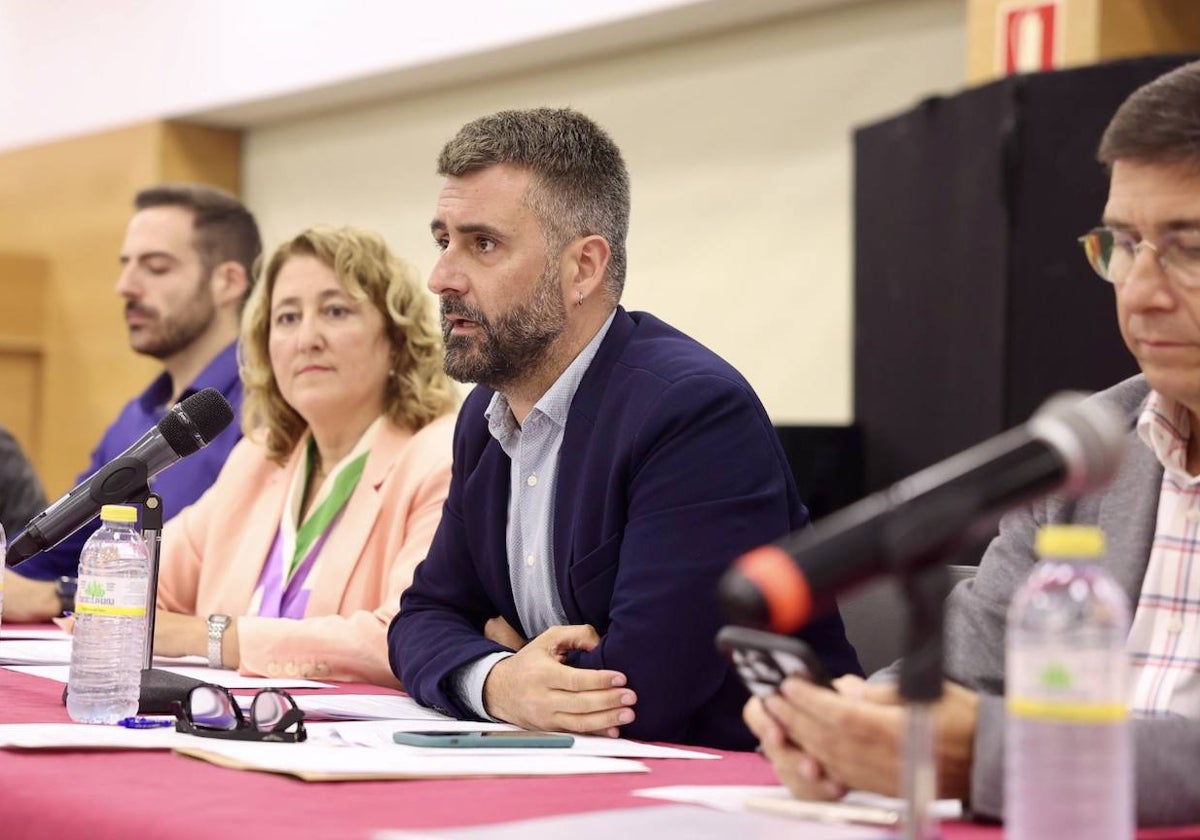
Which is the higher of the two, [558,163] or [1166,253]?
[558,163]

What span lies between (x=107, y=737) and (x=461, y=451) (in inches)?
33.6

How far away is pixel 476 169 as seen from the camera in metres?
2.30

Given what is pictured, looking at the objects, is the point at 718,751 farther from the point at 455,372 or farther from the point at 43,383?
the point at 43,383

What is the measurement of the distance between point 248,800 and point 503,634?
92 centimetres

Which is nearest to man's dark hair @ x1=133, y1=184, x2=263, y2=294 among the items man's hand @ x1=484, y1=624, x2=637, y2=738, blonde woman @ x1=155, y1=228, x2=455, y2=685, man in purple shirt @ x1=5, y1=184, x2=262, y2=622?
man in purple shirt @ x1=5, y1=184, x2=262, y2=622

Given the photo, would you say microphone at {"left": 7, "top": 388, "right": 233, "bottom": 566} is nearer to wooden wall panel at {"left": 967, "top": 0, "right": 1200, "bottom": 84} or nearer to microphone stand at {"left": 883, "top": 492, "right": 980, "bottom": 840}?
microphone stand at {"left": 883, "top": 492, "right": 980, "bottom": 840}

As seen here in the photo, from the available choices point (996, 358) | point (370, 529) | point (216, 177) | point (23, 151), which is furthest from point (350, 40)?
point (370, 529)

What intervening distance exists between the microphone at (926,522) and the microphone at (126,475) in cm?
117

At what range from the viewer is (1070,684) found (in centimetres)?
107

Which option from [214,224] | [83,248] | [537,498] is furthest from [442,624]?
[83,248]

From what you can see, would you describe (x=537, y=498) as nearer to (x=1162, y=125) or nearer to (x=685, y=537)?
(x=685, y=537)

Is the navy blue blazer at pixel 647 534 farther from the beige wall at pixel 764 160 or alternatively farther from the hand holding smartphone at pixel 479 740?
the beige wall at pixel 764 160

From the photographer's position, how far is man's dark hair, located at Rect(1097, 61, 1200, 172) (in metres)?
1.54

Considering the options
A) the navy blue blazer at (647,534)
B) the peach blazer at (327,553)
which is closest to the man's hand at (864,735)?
the navy blue blazer at (647,534)
